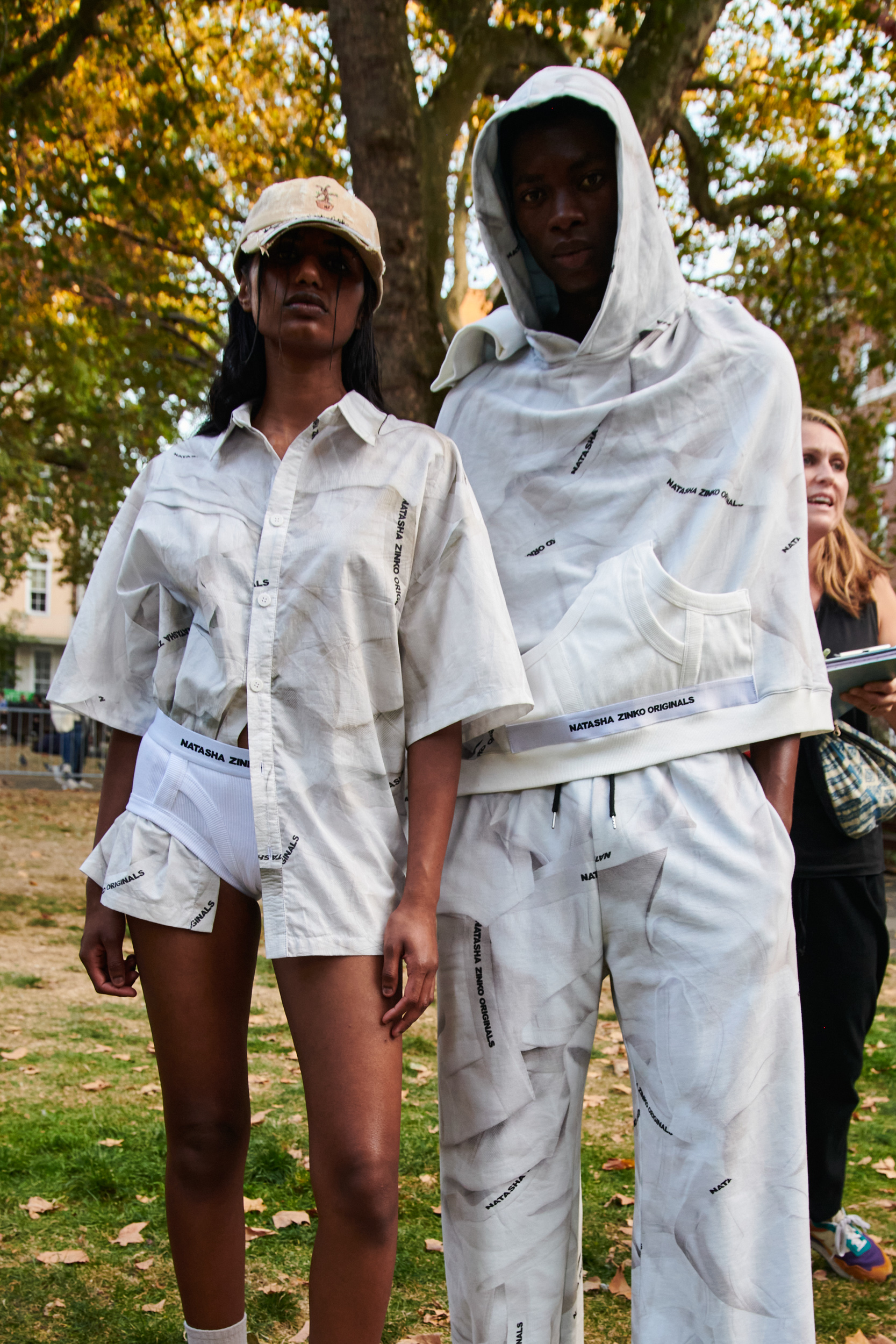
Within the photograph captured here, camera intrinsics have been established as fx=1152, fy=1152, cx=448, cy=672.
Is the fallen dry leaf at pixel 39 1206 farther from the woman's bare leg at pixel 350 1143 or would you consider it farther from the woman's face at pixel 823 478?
the woman's face at pixel 823 478

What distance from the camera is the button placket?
79.0 inches

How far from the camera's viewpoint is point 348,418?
2184mm

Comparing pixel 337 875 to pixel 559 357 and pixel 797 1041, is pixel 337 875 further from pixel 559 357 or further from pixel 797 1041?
pixel 559 357

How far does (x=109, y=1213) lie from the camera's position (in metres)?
3.73

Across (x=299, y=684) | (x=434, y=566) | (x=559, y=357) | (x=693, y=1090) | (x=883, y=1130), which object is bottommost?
(x=883, y=1130)

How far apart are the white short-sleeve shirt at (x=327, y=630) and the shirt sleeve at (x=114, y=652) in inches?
2.9

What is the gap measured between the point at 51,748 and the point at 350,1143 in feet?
70.1

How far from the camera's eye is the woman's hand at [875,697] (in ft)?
10.3

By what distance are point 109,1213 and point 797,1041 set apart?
2.67m

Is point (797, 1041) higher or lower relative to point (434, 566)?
lower

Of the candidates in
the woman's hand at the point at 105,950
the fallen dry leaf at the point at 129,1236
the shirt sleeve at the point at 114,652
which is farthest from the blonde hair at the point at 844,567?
the fallen dry leaf at the point at 129,1236

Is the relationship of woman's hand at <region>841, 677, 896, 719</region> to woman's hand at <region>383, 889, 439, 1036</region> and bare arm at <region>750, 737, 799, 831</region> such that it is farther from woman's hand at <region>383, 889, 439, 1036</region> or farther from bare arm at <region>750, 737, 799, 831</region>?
woman's hand at <region>383, 889, 439, 1036</region>

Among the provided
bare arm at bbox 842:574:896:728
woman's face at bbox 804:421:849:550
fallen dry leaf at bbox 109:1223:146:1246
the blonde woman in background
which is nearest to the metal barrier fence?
fallen dry leaf at bbox 109:1223:146:1246

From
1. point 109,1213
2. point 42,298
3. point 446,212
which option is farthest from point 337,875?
point 42,298
